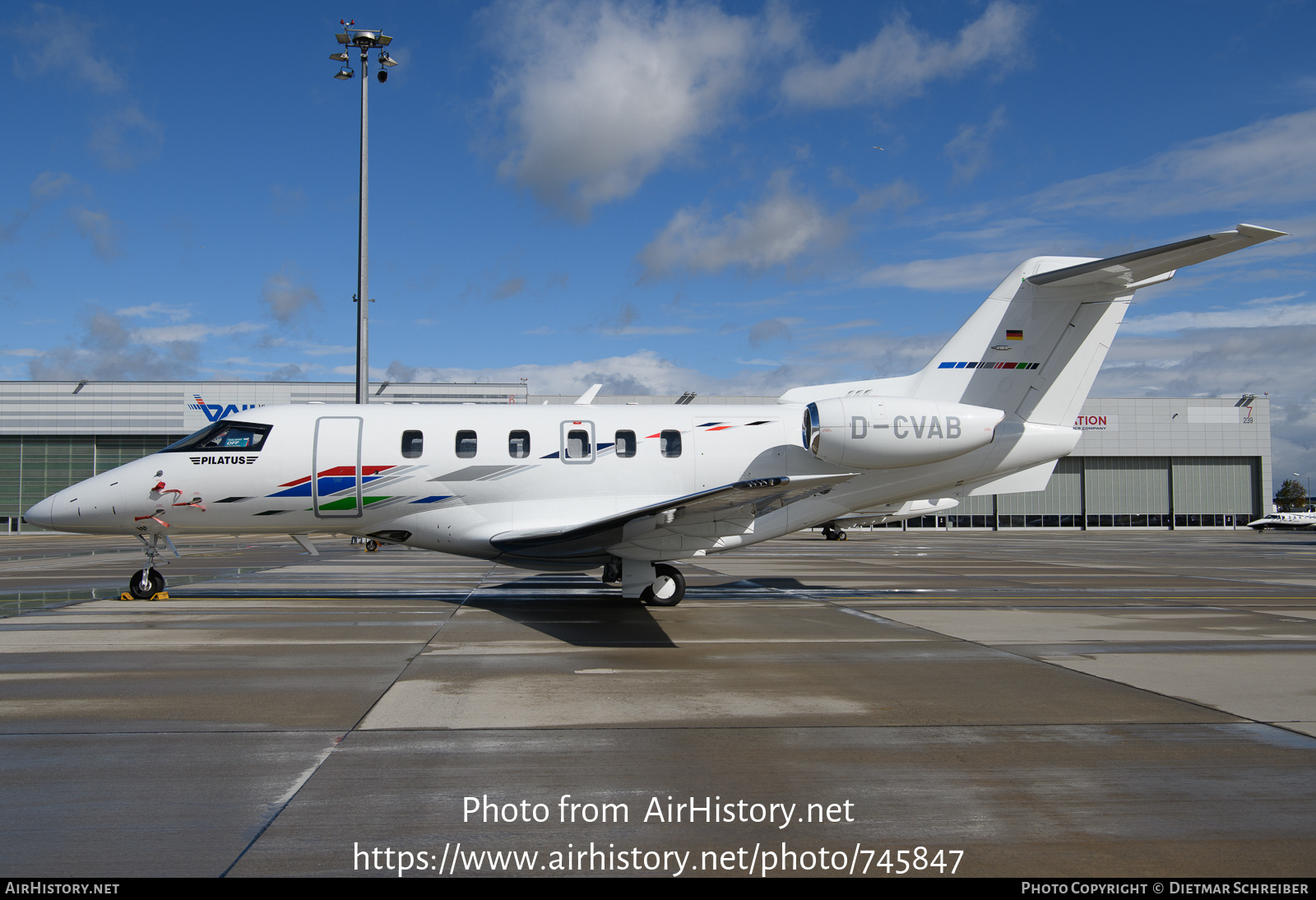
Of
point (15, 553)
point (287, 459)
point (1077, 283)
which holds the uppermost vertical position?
point (1077, 283)

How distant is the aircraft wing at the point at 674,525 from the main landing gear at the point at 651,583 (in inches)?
18.3

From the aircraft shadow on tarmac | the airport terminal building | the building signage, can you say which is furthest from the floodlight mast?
the building signage

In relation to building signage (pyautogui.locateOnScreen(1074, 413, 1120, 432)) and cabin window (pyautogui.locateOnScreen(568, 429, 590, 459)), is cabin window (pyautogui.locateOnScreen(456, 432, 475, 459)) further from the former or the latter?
building signage (pyautogui.locateOnScreen(1074, 413, 1120, 432))

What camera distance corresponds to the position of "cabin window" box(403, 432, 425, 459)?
12773 millimetres

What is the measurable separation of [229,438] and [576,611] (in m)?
6.17

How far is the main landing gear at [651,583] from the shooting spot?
12.5 metres

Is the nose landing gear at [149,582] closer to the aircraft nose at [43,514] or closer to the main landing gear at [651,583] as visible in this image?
the aircraft nose at [43,514]

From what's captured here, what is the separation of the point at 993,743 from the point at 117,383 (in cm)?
6053

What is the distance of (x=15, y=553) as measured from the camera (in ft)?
94.6

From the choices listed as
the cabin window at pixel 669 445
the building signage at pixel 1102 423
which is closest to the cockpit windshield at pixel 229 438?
the cabin window at pixel 669 445

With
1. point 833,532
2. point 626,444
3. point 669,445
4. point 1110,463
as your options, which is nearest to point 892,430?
point 669,445

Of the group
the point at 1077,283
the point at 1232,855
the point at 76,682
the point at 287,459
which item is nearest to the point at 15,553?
the point at 287,459

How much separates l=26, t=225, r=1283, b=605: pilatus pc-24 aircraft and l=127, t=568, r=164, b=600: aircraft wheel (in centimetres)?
4
